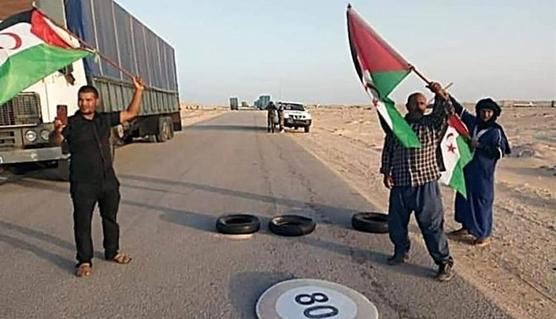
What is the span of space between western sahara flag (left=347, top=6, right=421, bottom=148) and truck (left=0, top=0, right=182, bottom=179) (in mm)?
3259

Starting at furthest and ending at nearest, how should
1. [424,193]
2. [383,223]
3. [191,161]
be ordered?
[191,161] < [383,223] < [424,193]

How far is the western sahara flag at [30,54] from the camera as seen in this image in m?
5.00

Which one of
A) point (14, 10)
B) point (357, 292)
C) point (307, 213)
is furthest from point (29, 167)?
point (357, 292)

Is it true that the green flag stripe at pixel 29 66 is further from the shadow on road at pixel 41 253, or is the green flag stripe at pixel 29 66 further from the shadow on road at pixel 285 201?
the shadow on road at pixel 285 201

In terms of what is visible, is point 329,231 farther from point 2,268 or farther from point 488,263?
point 2,268

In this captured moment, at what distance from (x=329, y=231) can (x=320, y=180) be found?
13.5ft

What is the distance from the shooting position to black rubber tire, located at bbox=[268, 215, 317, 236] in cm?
608

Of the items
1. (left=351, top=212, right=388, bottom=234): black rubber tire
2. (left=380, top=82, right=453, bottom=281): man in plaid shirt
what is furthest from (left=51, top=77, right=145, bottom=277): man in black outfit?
(left=351, top=212, right=388, bottom=234): black rubber tire

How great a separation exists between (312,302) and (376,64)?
2.51 meters

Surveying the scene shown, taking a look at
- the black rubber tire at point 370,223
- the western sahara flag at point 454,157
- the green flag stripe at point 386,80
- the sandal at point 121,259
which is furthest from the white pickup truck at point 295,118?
the sandal at point 121,259

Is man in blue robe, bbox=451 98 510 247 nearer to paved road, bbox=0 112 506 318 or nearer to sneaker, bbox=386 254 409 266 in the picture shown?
paved road, bbox=0 112 506 318

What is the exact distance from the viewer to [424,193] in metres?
4.71

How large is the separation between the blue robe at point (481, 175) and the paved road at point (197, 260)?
0.83 meters

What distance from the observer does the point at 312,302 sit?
399 centimetres
